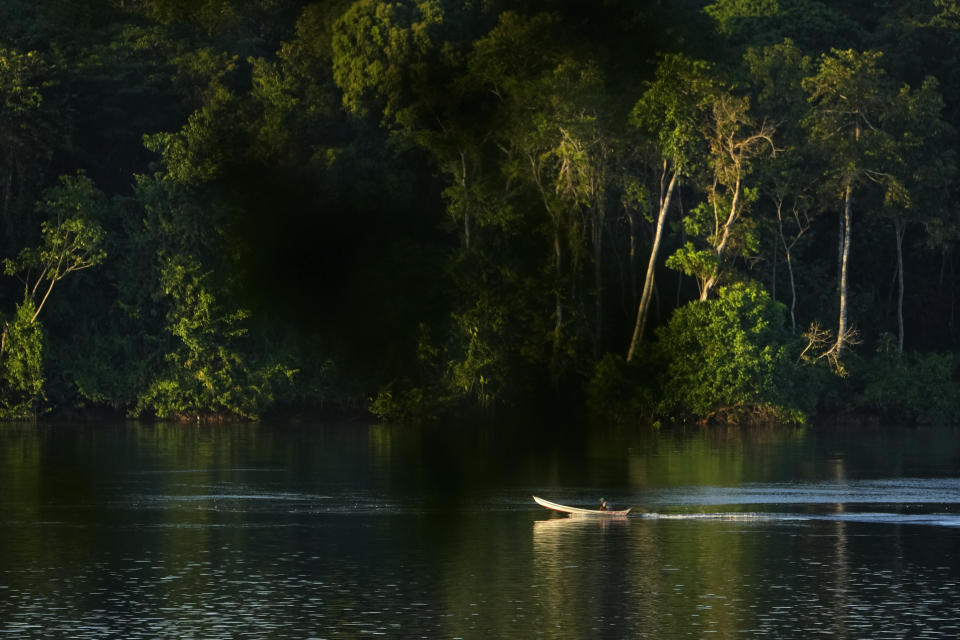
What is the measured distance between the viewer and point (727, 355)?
61906 mm

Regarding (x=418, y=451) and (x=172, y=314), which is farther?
(x=172, y=314)

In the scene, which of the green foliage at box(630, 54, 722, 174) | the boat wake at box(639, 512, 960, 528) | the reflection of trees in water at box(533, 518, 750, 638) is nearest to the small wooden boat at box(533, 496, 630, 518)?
the reflection of trees in water at box(533, 518, 750, 638)

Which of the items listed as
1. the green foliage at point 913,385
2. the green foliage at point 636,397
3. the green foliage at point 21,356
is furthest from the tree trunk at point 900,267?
the green foliage at point 21,356

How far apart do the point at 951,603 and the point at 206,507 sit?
61.3 feet

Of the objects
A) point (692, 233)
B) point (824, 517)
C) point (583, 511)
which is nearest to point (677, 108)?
point (583, 511)

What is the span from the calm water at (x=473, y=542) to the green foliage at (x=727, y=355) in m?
7.27

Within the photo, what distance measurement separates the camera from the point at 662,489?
135ft


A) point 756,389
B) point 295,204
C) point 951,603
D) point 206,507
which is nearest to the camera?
point 295,204

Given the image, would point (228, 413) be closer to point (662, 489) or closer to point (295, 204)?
point (662, 489)

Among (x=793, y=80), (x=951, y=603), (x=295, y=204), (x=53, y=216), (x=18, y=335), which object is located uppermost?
(x=793, y=80)

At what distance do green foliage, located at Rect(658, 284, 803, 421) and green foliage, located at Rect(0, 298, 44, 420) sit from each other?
23.1 meters

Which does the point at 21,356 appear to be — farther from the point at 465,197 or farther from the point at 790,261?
the point at 465,197

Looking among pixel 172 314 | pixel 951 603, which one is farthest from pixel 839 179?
pixel 951 603

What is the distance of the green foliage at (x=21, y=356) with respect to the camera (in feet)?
211
